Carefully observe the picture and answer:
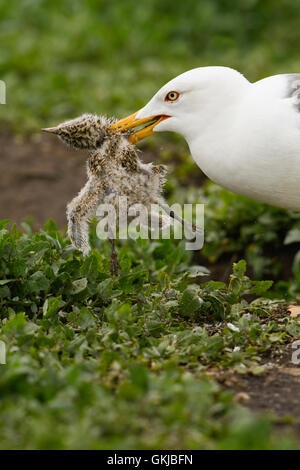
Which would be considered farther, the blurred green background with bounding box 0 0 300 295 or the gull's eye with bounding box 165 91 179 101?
the blurred green background with bounding box 0 0 300 295

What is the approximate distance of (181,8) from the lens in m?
10.3

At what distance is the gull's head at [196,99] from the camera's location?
13.6ft

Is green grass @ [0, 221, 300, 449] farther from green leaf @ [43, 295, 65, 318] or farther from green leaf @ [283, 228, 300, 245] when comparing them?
green leaf @ [283, 228, 300, 245]

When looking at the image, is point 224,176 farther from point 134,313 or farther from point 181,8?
point 181,8

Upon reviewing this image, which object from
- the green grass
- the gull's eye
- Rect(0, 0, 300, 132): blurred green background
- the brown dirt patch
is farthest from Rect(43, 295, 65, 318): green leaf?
Rect(0, 0, 300, 132): blurred green background

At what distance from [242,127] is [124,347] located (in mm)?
1222

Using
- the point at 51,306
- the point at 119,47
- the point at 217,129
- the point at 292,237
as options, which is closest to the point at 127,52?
the point at 119,47

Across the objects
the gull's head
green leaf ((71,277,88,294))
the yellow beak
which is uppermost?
the gull's head

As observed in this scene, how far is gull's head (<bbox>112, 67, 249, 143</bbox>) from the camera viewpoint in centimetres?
416

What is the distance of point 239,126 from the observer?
402cm

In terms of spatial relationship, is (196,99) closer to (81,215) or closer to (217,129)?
(217,129)

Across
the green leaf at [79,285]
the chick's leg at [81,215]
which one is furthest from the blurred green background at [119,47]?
the green leaf at [79,285]

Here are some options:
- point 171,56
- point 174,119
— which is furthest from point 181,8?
point 174,119

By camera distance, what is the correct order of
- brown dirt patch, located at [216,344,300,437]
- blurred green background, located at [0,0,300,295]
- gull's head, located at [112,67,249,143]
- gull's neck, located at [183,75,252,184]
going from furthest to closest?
blurred green background, located at [0,0,300,295] → gull's head, located at [112,67,249,143] → gull's neck, located at [183,75,252,184] → brown dirt patch, located at [216,344,300,437]
